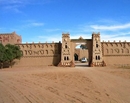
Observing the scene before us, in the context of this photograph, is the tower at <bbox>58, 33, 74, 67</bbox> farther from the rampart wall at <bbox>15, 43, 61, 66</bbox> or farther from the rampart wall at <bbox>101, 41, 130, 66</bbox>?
the rampart wall at <bbox>101, 41, 130, 66</bbox>

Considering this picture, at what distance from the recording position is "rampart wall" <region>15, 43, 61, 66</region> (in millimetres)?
42000

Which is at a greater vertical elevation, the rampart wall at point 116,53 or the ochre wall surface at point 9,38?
the ochre wall surface at point 9,38

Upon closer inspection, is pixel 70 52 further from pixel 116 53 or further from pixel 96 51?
pixel 116 53

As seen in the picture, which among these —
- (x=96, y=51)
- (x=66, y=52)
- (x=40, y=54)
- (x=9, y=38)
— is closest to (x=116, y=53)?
(x=96, y=51)

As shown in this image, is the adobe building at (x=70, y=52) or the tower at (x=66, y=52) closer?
the tower at (x=66, y=52)

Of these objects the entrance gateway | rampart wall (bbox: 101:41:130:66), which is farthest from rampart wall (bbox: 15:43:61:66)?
rampart wall (bbox: 101:41:130:66)

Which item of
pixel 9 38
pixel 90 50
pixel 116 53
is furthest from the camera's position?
pixel 9 38

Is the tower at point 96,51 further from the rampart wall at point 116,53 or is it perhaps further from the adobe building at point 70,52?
the rampart wall at point 116,53

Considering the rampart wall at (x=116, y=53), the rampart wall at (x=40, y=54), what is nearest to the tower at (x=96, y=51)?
the rampart wall at (x=116, y=53)

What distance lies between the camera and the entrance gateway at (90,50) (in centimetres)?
3897

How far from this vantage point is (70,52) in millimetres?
40125

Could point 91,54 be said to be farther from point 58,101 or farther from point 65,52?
point 58,101

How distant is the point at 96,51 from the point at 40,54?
42.3ft

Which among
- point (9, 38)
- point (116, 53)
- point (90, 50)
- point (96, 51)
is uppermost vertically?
point (9, 38)
